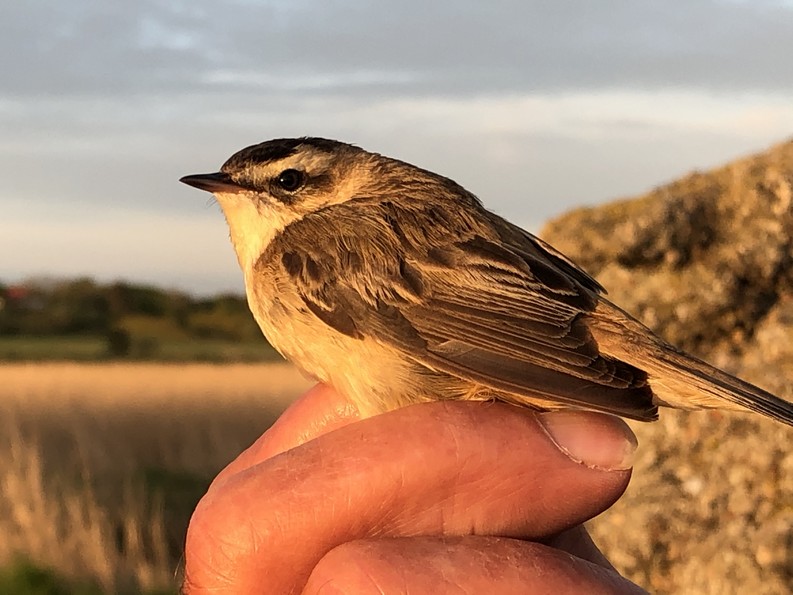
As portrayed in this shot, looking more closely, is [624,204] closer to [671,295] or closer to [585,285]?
[671,295]

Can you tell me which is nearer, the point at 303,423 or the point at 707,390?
the point at 707,390

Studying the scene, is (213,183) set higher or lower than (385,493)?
higher

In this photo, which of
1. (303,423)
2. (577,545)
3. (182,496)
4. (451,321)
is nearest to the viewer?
(451,321)

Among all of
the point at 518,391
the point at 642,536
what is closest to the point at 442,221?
the point at 518,391

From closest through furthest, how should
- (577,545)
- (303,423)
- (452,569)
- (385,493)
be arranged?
(452,569) < (385,493) < (577,545) < (303,423)

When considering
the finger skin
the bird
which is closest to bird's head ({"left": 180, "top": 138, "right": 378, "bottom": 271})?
the bird

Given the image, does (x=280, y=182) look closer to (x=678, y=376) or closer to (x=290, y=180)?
(x=290, y=180)

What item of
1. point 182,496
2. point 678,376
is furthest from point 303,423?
point 182,496

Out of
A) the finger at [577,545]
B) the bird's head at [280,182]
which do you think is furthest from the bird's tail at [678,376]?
the bird's head at [280,182]
